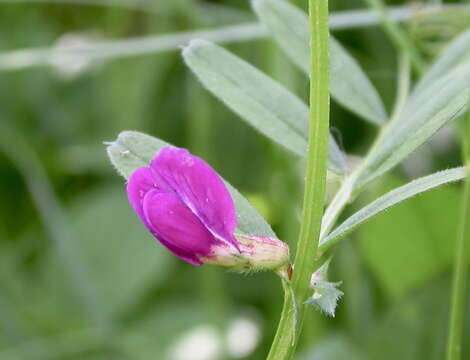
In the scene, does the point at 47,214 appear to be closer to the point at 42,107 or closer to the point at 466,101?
the point at 42,107

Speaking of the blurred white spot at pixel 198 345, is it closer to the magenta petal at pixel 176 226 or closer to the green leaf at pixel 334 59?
the green leaf at pixel 334 59

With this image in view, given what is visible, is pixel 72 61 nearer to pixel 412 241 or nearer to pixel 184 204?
pixel 412 241

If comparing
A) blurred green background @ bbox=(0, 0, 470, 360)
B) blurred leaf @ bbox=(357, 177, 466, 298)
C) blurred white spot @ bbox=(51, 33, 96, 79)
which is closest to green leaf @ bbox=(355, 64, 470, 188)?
blurred green background @ bbox=(0, 0, 470, 360)

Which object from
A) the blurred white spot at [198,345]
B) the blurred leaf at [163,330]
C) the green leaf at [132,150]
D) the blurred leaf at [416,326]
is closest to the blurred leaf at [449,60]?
the green leaf at [132,150]

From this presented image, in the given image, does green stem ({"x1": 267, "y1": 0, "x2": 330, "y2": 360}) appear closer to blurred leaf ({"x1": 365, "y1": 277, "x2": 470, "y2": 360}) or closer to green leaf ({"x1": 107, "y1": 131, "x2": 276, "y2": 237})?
green leaf ({"x1": 107, "y1": 131, "x2": 276, "y2": 237})

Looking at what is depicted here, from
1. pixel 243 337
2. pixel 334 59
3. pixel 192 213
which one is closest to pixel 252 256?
pixel 192 213
